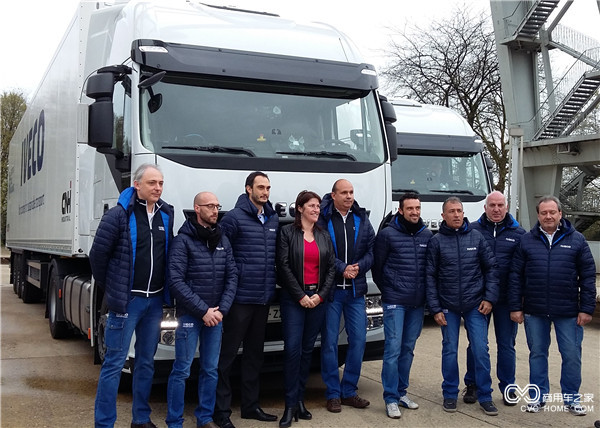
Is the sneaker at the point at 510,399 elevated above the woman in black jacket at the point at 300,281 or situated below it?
below

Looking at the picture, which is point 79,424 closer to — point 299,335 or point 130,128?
point 299,335

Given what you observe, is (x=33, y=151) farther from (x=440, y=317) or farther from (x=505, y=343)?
(x=505, y=343)

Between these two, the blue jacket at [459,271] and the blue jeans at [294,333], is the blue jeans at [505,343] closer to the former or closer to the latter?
the blue jacket at [459,271]

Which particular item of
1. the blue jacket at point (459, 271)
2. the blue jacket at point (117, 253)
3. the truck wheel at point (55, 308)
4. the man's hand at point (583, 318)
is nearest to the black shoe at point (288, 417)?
the blue jacket at point (459, 271)

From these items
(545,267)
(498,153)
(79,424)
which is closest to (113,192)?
(79,424)

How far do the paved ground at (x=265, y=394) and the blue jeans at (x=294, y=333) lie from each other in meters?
0.28

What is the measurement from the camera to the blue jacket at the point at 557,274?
5652 millimetres

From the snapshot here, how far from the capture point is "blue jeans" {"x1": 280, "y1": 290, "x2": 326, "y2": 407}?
5.50m

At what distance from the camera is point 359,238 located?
5.77m

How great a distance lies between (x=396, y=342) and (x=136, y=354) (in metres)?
2.19

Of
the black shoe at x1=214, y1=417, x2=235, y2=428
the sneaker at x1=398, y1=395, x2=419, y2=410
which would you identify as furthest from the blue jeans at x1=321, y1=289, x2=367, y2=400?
the black shoe at x1=214, y1=417, x2=235, y2=428

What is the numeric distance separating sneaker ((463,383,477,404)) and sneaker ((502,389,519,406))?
0.84 feet

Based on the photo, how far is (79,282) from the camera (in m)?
7.60

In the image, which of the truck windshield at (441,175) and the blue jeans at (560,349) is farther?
the truck windshield at (441,175)
